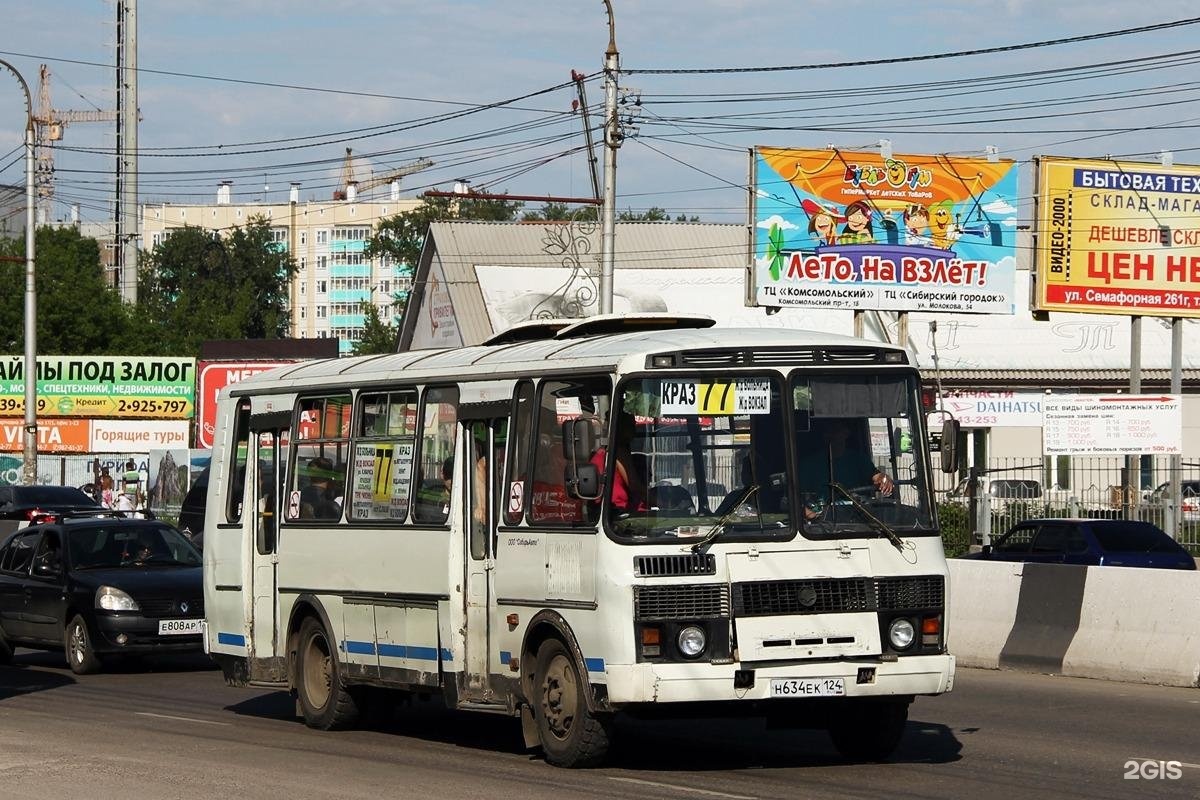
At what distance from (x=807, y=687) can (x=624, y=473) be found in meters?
1.57

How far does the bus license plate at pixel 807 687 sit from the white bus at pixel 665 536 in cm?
1

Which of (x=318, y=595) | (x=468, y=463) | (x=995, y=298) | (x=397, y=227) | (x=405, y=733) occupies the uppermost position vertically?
(x=397, y=227)

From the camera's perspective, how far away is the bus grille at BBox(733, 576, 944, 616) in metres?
10.6

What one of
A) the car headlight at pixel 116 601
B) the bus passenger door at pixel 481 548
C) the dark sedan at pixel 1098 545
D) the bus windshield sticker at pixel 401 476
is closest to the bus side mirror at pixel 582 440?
the bus passenger door at pixel 481 548

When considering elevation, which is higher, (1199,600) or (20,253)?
(20,253)

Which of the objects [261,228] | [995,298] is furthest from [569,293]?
[261,228]

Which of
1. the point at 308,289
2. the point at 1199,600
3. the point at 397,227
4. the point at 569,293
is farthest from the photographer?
the point at 308,289

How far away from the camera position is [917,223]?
114ft

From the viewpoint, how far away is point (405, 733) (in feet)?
45.8

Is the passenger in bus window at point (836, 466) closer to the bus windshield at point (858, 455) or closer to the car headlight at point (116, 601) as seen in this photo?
the bus windshield at point (858, 455)

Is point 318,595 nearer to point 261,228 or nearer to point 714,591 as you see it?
point 714,591

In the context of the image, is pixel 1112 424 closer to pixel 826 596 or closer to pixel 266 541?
pixel 266 541

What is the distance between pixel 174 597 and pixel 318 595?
215 inches

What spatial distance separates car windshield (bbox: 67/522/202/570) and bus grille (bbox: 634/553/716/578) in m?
10.8
